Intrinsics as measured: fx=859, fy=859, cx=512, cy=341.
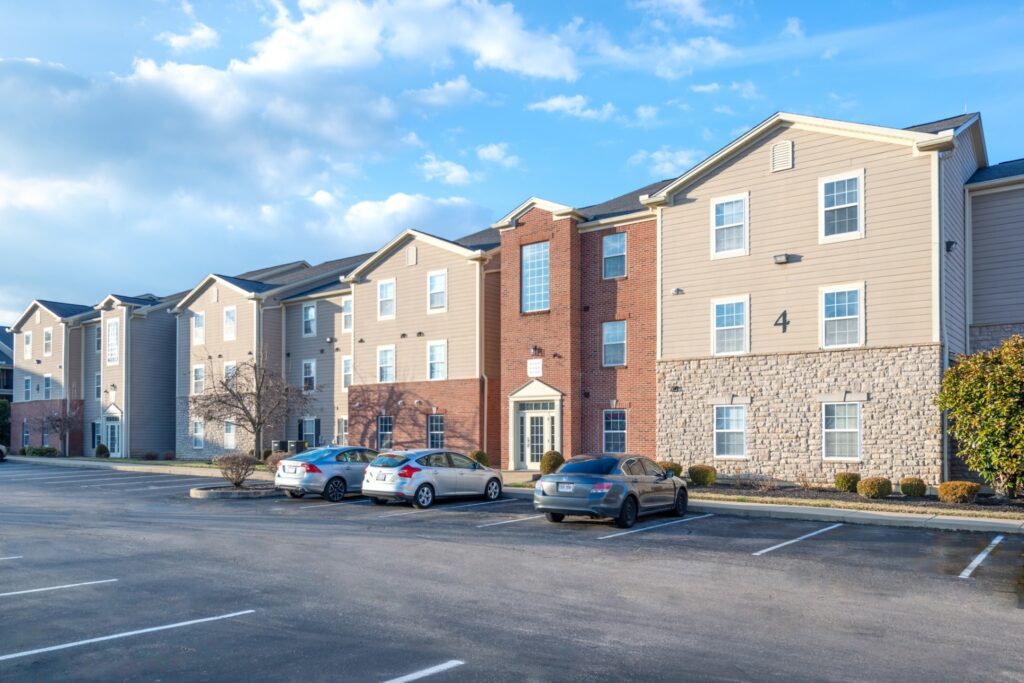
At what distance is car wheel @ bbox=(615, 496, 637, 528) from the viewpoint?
16.4 metres

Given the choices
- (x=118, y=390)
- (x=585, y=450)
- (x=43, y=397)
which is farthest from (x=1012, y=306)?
(x=43, y=397)

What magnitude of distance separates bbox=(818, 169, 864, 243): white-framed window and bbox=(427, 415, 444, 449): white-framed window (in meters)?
16.2

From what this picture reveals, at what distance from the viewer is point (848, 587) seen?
437 inches

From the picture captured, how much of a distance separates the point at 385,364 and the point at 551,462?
441 inches

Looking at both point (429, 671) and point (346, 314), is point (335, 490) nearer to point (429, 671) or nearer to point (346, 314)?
point (429, 671)

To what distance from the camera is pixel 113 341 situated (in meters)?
50.4

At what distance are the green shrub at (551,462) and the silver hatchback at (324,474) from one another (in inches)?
270

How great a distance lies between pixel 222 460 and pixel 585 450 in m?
11.9

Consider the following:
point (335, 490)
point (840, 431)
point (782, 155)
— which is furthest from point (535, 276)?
point (840, 431)

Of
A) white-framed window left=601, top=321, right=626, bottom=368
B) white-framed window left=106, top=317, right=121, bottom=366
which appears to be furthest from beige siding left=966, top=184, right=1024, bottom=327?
white-framed window left=106, top=317, right=121, bottom=366

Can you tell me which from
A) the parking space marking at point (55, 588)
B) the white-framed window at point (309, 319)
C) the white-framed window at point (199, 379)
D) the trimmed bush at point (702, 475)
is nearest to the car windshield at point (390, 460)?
the trimmed bush at point (702, 475)

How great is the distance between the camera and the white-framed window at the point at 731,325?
1001 inches

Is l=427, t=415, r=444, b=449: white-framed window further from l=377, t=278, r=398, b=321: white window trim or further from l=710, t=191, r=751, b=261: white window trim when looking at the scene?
l=710, t=191, r=751, b=261: white window trim

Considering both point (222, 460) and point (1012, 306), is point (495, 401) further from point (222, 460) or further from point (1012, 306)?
point (1012, 306)
